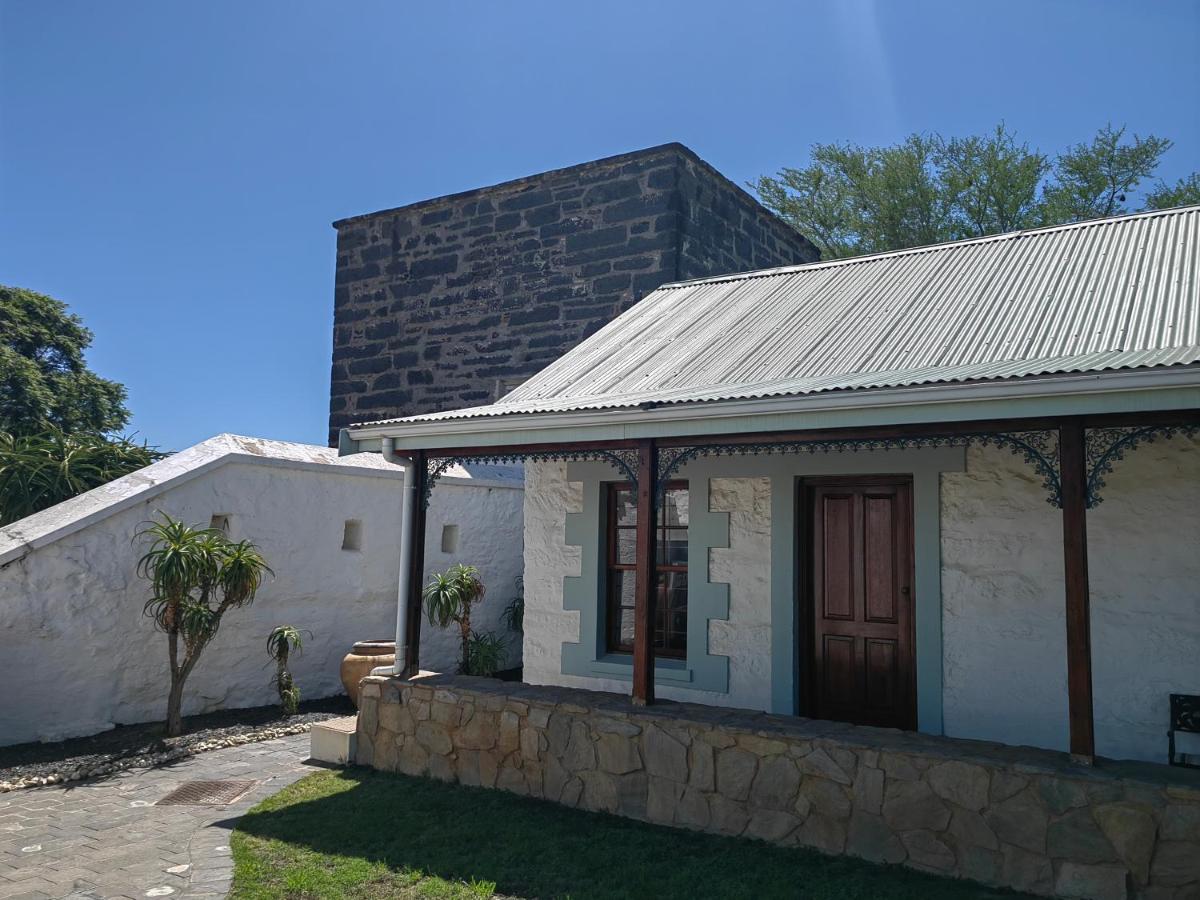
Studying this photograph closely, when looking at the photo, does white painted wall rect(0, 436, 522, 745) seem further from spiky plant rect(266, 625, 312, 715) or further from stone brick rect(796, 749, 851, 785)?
stone brick rect(796, 749, 851, 785)

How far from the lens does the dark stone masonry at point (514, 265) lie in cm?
1205

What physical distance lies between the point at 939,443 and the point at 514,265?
27.0 ft

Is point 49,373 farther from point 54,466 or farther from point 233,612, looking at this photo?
point 233,612

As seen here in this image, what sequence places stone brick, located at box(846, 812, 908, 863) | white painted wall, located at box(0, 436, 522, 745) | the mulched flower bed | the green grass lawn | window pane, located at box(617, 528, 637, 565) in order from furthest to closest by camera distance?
window pane, located at box(617, 528, 637, 565) < white painted wall, located at box(0, 436, 522, 745) < the mulched flower bed < stone brick, located at box(846, 812, 908, 863) < the green grass lawn

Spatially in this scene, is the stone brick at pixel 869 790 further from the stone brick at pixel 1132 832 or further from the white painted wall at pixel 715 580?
the white painted wall at pixel 715 580

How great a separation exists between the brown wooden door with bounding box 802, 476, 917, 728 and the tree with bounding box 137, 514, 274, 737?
194 inches

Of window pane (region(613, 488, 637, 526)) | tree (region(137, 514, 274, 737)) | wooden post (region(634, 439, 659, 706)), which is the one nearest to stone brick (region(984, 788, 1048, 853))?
wooden post (region(634, 439, 659, 706))

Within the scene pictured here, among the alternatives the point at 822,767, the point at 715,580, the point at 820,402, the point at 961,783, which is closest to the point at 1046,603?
the point at 961,783

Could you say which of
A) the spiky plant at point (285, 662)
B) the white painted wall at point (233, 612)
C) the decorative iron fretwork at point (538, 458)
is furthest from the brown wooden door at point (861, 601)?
the white painted wall at point (233, 612)

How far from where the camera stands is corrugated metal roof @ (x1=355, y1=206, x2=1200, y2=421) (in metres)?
5.82

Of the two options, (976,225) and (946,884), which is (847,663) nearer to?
(946,884)

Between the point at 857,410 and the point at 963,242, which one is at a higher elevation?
the point at 963,242

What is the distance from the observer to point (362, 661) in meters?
9.37

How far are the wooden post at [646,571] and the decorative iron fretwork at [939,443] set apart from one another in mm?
122
